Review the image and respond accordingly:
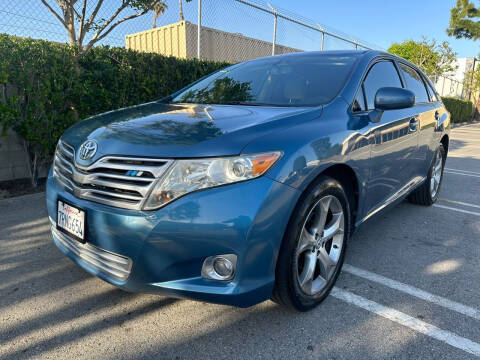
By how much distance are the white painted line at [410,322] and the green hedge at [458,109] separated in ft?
78.4

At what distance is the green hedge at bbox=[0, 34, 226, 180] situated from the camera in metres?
4.06

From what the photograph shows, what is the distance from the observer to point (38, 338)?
1.91m

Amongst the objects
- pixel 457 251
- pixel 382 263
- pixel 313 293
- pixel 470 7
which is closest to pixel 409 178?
pixel 457 251

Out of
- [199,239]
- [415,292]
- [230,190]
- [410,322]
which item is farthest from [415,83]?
[199,239]

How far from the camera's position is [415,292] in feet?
7.99

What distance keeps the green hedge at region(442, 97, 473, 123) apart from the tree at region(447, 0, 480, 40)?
1080 centimetres

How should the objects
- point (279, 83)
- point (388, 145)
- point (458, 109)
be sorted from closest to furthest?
point (388, 145) < point (279, 83) < point (458, 109)

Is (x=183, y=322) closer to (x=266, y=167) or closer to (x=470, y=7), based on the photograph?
(x=266, y=167)

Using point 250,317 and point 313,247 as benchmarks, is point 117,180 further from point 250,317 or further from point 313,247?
point 313,247

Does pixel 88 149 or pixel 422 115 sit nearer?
pixel 88 149

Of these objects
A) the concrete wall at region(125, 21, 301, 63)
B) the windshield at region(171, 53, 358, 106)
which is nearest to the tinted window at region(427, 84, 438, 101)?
the windshield at region(171, 53, 358, 106)

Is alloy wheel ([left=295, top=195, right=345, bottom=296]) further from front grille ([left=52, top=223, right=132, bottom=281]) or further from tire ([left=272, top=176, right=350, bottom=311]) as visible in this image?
front grille ([left=52, top=223, right=132, bottom=281])

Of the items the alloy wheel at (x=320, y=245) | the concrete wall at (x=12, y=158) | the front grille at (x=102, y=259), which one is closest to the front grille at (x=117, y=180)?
the front grille at (x=102, y=259)

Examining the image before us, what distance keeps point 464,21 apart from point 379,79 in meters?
40.2
